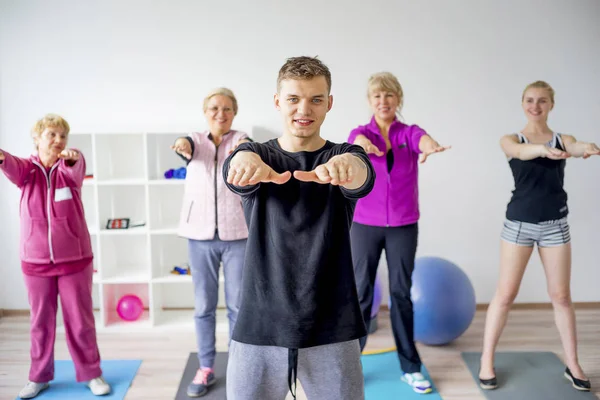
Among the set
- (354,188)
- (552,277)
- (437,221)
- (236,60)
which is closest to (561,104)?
(437,221)

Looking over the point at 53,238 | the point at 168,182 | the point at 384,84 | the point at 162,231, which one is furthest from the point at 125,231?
the point at 384,84

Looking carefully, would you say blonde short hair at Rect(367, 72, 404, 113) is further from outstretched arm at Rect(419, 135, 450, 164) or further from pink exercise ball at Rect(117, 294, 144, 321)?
pink exercise ball at Rect(117, 294, 144, 321)

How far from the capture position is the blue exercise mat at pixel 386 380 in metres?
2.79

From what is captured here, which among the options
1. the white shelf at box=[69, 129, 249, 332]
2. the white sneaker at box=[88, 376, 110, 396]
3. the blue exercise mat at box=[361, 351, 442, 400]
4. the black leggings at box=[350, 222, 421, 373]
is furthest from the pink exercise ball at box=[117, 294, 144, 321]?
the black leggings at box=[350, 222, 421, 373]

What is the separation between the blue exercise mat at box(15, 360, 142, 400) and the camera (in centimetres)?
280

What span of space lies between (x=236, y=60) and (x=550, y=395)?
2926 millimetres

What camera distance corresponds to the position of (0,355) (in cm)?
331

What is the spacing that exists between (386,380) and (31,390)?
1.90m

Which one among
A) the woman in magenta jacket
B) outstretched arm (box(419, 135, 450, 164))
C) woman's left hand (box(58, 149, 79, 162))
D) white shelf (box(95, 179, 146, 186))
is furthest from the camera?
white shelf (box(95, 179, 146, 186))

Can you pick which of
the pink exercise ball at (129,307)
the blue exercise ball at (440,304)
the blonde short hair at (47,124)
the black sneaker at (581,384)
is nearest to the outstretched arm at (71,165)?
the blonde short hair at (47,124)

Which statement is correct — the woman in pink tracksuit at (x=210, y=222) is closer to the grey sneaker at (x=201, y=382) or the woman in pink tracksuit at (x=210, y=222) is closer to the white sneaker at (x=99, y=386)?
the grey sneaker at (x=201, y=382)

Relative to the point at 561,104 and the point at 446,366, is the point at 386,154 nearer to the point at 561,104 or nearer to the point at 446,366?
the point at 446,366

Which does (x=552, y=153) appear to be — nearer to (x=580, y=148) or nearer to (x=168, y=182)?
(x=580, y=148)

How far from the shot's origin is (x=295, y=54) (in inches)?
154
